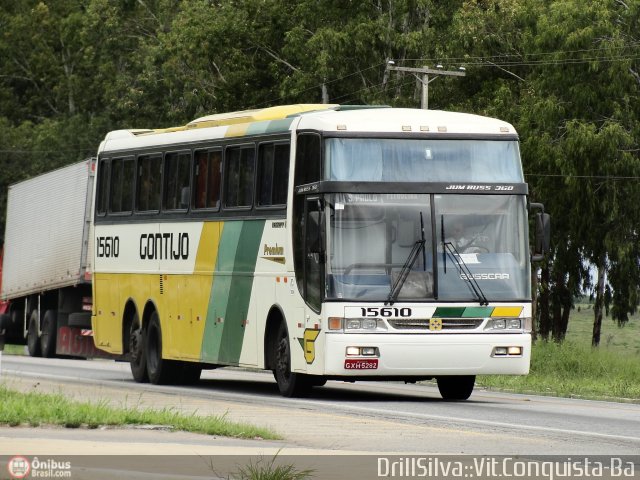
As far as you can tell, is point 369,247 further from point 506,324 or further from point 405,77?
point 405,77

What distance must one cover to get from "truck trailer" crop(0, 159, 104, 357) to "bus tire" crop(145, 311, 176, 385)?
956 centimetres

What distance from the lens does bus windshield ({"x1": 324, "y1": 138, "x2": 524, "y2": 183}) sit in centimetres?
2220

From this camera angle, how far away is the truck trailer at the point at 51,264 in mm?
39188

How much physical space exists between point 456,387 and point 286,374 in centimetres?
242

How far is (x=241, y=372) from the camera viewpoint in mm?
34469

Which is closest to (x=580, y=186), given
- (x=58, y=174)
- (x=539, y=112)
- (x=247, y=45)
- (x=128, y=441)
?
(x=539, y=112)

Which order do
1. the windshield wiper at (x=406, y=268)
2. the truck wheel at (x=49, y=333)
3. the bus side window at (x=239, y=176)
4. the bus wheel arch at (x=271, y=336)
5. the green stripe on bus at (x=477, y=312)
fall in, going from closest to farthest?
the windshield wiper at (x=406, y=268), the green stripe on bus at (x=477, y=312), the bus wheel arch at (x=271, y=336), the bus side window at (x=239, y=176), the truck wheel at (x=49, y=333)

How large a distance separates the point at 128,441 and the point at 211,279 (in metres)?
10.8

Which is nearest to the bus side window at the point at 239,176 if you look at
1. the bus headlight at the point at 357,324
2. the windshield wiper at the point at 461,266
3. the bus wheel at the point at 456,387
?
the bus headlight at the point at 357,324

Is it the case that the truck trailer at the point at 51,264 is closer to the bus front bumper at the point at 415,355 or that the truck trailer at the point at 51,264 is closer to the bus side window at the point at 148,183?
the bus side window at the point at 148,183

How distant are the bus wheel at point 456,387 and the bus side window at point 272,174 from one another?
336 centimetres

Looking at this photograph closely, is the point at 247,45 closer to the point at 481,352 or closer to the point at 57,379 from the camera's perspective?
the point at 57,379

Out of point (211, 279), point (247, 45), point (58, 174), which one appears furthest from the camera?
point (247, 45)

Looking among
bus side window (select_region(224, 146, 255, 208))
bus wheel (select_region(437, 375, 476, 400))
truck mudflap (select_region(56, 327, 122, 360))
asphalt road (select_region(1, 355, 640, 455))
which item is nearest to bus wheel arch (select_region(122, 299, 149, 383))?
asphalt road (select_region(1, 355, 640, 455))
